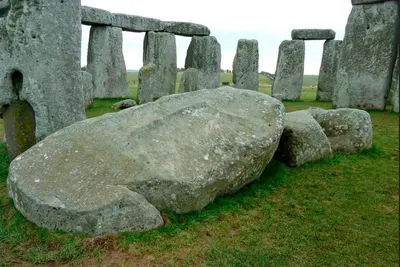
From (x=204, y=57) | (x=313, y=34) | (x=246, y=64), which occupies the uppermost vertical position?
(x=313, y=34)

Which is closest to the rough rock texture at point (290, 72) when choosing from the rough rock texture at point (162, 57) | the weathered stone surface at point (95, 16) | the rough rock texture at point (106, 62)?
the rough rock texture at point (162, 57)

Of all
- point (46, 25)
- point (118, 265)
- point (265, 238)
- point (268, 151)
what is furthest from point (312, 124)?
point (46, 25)

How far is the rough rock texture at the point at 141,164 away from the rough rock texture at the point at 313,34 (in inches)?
501

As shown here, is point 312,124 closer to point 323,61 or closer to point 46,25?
point 46,25

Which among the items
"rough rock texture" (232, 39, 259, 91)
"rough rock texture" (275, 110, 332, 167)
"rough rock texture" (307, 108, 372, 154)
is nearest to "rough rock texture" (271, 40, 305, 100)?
"rough rock texture" (232, 39, 259, 91)

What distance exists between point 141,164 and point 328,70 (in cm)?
1468

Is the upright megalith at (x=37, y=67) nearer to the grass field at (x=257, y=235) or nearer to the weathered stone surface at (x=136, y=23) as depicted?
the grass field at (x=257, y=235)

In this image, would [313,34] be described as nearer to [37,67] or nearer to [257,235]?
[37,67]

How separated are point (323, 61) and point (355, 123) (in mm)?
11657

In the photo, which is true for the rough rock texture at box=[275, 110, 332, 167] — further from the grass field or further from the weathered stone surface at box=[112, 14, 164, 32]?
the weathered stone surface at box=[112, 14, 164, 32]

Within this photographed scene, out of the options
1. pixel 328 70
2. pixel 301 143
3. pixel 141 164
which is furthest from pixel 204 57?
pixel 141 164

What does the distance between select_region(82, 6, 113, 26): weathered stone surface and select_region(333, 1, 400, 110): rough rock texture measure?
30.5ft

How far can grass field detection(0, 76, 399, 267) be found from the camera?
2.98 m

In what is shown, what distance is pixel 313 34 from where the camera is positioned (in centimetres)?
1619
